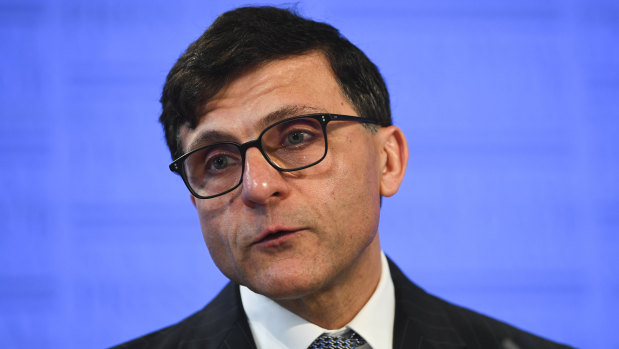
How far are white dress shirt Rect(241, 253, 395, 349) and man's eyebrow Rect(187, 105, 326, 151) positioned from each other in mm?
515

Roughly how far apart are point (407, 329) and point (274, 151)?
28.4 inches

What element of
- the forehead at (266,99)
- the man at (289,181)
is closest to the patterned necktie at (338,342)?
the man at (289,181)

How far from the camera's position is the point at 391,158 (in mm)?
1974

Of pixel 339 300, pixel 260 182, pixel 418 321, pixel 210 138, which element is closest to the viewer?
pixel 260 182

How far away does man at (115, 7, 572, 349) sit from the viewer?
1631 mm

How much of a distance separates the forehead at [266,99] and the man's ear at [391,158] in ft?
0.72

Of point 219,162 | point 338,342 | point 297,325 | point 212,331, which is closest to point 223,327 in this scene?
point 212,331

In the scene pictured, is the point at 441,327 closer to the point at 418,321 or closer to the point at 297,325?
the point at 418,321

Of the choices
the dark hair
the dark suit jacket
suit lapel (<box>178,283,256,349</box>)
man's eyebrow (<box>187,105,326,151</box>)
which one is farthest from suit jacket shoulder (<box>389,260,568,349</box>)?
man's eyebrow (<box>187,105,326,151</box>)

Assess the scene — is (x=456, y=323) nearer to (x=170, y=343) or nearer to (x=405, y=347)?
(x=405, y=347)

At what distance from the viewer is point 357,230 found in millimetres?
1718

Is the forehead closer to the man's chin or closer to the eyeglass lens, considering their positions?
the eyeglass lens

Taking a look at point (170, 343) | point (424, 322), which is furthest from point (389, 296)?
point (170, 343)

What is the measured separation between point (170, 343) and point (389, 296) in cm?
73
